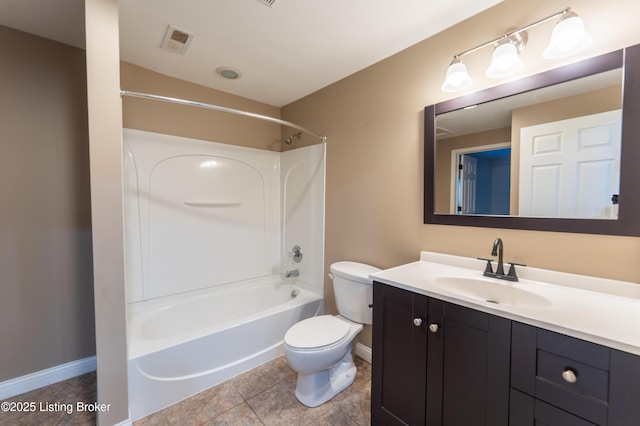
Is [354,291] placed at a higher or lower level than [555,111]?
lower

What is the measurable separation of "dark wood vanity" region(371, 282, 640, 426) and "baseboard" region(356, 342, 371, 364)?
70 centimetres

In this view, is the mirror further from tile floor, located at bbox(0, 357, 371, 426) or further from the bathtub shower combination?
tile floor, located at bbox(0, 357, 371, 426)

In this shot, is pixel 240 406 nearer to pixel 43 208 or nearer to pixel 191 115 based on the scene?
pixel 43 208

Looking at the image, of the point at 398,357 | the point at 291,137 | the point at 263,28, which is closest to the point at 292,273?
the point at 291,137

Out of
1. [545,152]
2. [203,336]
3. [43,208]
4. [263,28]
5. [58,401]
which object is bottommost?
[58,401]

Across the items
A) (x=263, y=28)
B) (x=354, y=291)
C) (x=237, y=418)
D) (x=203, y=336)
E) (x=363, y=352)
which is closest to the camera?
(x=237, y=418)

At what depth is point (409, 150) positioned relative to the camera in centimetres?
183

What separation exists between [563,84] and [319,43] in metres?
1.40

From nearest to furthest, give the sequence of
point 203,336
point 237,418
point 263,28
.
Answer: point 237,418 < point 263,28 < point 203,336

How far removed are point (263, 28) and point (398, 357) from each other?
81.4 inches

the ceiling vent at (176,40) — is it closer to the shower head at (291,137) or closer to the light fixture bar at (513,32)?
the shower head at (291,137)

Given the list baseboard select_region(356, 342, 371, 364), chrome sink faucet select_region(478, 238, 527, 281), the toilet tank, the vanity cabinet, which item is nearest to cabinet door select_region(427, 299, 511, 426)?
the vanity cabinet

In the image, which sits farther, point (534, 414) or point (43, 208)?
point (43, 208)

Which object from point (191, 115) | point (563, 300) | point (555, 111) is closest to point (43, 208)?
point (191, 115)
